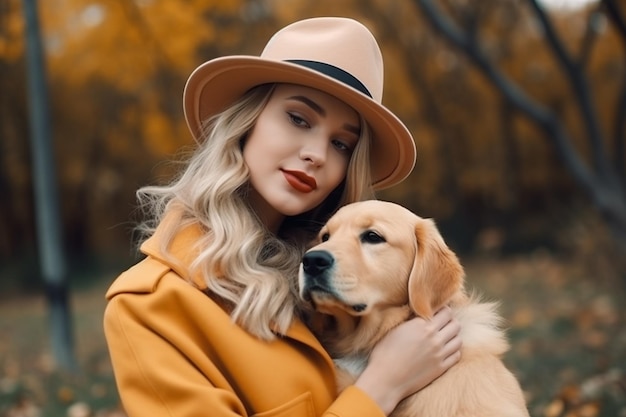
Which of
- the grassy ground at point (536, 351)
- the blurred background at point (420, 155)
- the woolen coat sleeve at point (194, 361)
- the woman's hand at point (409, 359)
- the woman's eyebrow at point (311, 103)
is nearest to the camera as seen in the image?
the woolen coat sleeve at point (194, 361)

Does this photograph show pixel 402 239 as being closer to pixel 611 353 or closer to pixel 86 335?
pixel 611 353

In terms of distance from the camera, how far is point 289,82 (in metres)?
2.44

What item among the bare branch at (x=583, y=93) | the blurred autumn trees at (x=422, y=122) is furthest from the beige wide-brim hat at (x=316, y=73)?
the blurred autumn trees at (x=422, y=122)

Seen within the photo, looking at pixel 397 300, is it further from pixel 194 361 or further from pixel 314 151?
pixel 194 361

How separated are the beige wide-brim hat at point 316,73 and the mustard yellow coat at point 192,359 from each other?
24.0 inches

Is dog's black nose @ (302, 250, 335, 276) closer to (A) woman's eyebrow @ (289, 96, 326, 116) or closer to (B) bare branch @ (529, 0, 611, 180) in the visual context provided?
(A) woman's eyebrow @ (289, 96, 326, 116)

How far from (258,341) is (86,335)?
822 centimetres

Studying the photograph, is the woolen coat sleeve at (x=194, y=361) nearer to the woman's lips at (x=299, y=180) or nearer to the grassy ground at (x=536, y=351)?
the woman's lips at (x=299, y=180)

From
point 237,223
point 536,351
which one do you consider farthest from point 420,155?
point 237,223

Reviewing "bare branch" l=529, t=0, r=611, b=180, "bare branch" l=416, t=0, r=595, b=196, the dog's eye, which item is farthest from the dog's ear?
"bare branch" l=529, t=0, r=611, b=180

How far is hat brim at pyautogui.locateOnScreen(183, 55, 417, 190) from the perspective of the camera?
2342 millimetres

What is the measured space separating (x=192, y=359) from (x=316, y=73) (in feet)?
3.09

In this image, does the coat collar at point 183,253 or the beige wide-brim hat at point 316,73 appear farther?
the beige wide-brim hat at point 316,73

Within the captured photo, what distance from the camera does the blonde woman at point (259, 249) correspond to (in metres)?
2.07
